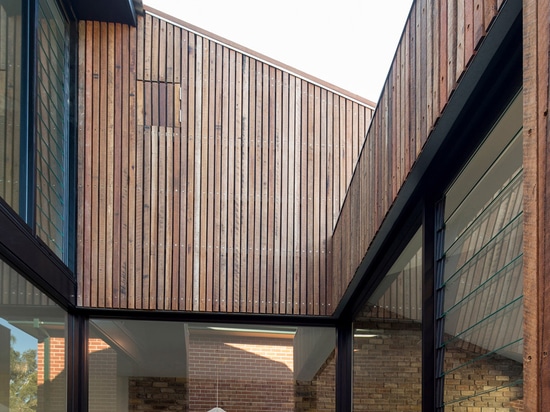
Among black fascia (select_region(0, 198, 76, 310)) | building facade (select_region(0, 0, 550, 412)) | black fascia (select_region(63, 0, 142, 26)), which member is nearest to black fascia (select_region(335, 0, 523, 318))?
building facade (select_region(0, 0, 550, 412))

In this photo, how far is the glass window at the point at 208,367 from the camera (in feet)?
21.3

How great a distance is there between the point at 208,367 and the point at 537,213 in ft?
17.3

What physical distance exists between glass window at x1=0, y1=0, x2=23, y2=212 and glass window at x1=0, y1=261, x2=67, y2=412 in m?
0.48

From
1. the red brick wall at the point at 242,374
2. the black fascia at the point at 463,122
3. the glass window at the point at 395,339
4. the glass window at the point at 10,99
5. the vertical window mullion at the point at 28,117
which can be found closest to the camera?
the black fascia at the point at 463,122

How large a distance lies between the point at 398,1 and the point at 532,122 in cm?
718

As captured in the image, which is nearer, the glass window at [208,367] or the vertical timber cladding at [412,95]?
the vertical timber cladding at [412,95]

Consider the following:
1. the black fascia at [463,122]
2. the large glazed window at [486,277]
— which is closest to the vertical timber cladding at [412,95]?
the black fascia at [463,122]

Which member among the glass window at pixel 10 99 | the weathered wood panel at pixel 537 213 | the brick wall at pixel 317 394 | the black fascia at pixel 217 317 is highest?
the glass window at pixel 10 99

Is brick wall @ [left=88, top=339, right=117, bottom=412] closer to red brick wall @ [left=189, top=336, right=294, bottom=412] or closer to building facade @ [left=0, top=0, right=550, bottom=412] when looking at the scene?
building facade @ [left=0, top=0, right=550, bottom=412]

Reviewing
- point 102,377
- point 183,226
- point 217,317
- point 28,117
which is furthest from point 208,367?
point 28,117

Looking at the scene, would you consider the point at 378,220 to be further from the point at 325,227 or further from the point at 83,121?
the point at 83,121

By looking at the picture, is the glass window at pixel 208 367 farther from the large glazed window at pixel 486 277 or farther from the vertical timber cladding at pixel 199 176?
the large glazed window at pixel 486 277

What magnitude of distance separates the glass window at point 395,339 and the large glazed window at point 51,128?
2.34 meters

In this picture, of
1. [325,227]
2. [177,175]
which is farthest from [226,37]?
[325,227]
